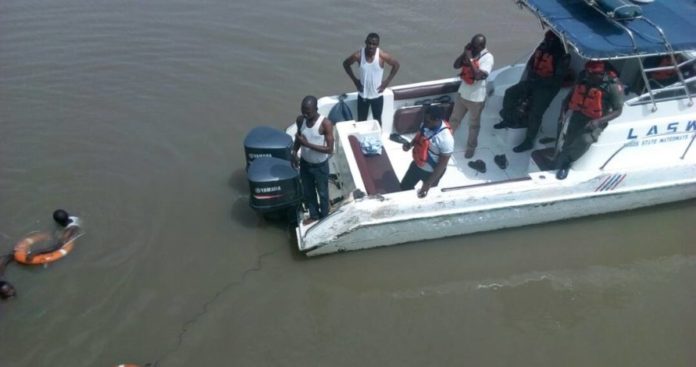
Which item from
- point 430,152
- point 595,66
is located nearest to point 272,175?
point 430,152

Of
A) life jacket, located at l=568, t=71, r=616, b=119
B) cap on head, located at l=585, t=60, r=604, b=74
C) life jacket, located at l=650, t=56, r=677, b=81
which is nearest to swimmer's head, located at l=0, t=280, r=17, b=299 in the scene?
life jacket, located at l=568, t=71, r=616, b=119

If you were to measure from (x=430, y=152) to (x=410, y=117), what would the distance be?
165 centimetres

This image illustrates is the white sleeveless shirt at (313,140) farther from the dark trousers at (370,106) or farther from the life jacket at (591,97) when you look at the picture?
the life jacket at (591,97)

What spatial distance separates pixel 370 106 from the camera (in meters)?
7.06

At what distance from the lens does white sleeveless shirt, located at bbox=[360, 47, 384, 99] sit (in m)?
6.65

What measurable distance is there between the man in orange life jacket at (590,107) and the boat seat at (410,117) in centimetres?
157

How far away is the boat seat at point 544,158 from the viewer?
6715 millimetres

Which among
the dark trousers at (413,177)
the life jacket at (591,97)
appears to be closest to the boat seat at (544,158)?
the life jacket at (591,97)

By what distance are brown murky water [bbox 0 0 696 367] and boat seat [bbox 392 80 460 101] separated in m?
1.94

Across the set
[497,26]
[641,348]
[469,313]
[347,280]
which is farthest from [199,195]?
[497,26]

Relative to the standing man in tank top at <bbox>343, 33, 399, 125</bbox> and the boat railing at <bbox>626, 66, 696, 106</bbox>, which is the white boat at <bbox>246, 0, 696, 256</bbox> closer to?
the boat railing at <bbox>626, 66, 696, 106</bbox>

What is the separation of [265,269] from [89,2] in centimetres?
750

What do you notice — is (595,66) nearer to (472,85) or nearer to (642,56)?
(642,56)

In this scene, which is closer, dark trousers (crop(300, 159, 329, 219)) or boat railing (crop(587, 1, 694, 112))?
boat railing (crop(587, 1, 694, 112))
